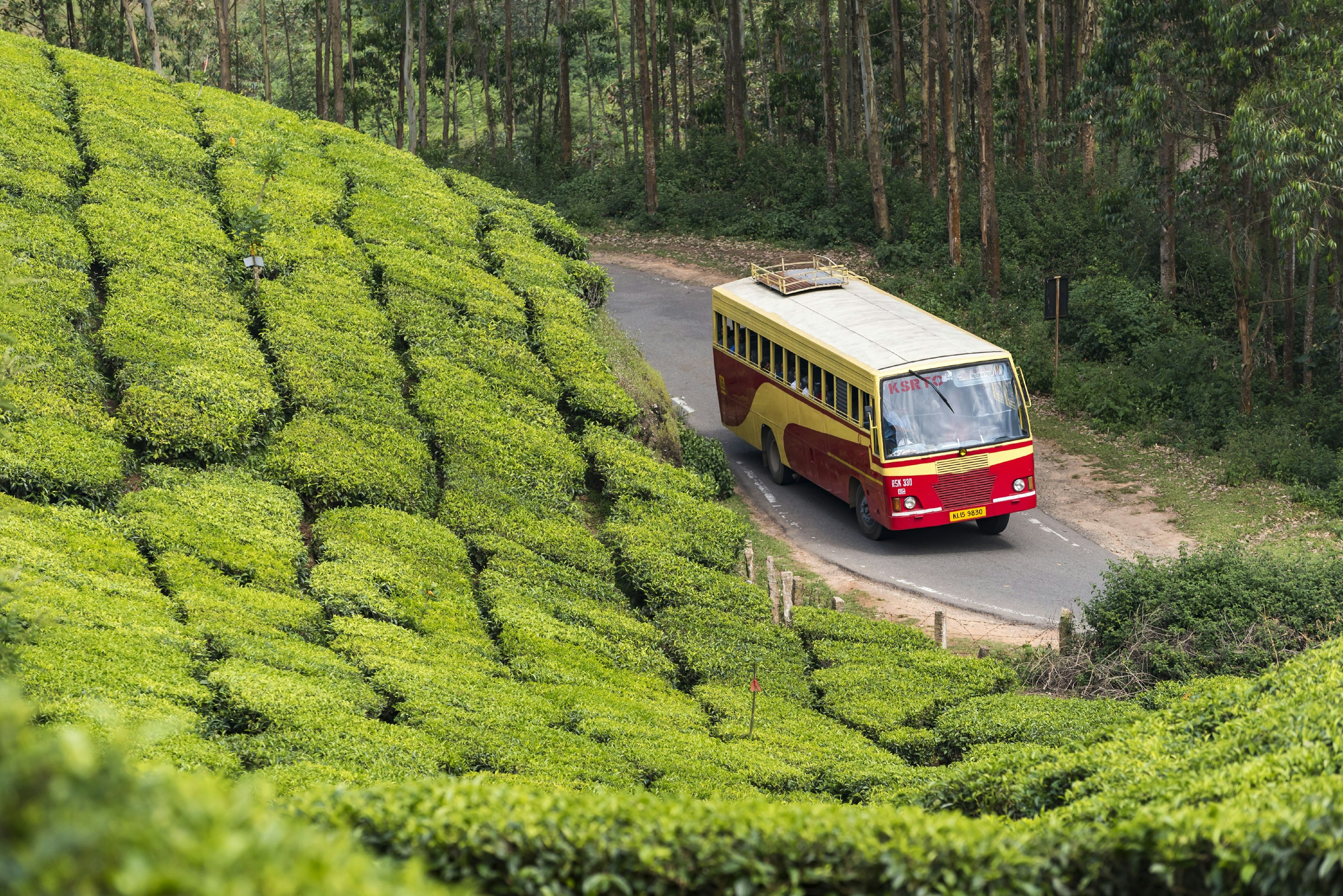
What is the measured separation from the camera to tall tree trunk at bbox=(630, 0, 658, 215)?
36.6 m

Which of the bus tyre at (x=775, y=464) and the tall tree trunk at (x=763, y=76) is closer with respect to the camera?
the bus tyre at (x=775, y=464)

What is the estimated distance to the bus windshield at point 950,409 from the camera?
18.2 m

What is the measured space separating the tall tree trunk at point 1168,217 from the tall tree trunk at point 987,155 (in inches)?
154

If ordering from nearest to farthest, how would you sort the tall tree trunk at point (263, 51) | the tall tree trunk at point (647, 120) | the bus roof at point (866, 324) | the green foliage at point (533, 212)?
the bus roof at point (866, 324) < the green foliage at point (533, 212) < the tall tree trunk at point (263, 51) < the tall tree trunk at point (647, 120)

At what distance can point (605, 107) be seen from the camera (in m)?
67.5

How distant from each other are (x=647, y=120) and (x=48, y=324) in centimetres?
2515

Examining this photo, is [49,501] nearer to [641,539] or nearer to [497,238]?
[641,539]

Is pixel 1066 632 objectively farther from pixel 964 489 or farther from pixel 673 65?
pixel 673 65

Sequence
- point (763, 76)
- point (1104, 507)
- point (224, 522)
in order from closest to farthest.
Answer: point (224, 522), point (1104, 507), point (763, 76)

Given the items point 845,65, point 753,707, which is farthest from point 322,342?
point 845,65

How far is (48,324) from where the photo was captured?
15.9 meters

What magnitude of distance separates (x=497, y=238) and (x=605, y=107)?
45.3 meters

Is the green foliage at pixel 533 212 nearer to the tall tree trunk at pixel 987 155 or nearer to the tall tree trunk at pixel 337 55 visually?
the tall tree trunk at pixel 337 55

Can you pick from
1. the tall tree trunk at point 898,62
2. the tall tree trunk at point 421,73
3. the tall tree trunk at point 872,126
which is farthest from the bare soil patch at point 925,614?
the tall tree trunk at point 898,62
